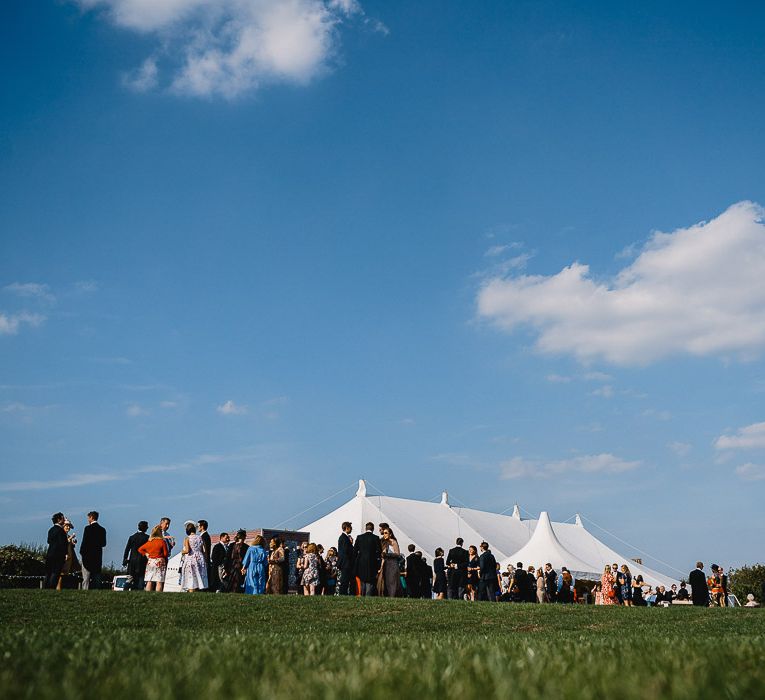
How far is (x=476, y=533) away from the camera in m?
34.2

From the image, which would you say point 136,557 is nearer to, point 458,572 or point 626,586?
point 458,572

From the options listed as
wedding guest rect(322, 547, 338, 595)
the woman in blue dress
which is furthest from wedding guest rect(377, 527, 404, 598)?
the woman in blue dress

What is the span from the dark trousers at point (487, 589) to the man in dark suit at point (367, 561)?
11.6 ft

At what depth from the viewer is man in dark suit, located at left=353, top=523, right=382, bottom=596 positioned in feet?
56.2

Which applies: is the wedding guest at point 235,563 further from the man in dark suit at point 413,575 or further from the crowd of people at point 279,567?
the man in dark suit at point 413,575

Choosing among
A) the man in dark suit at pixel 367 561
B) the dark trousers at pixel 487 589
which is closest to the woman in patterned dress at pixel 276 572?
the man in dark suit at pixel 367 561

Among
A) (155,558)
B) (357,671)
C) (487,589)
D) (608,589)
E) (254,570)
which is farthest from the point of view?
(608,589)

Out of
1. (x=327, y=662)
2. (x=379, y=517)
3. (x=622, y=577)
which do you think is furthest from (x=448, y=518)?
(x=327, y=662)

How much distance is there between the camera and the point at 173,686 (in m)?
2.66

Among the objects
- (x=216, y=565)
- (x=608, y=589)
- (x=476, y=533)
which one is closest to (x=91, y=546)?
(x=216, y=565)

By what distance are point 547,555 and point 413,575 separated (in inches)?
490

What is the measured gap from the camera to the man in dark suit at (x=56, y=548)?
52.2ft

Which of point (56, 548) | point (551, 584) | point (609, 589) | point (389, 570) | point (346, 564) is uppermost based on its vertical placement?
point (56, 548)

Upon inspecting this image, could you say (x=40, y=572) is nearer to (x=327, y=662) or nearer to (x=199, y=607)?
(x=199, y=607)
